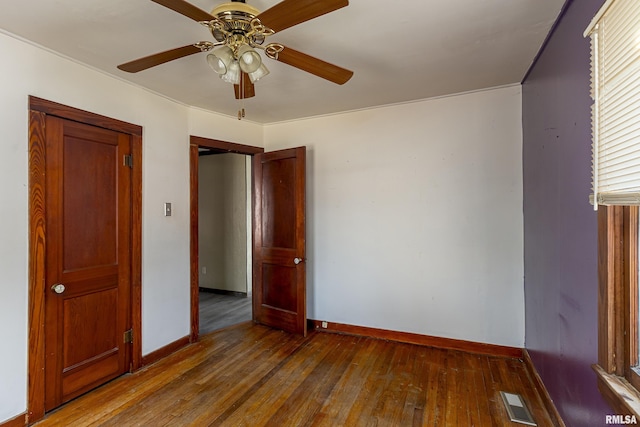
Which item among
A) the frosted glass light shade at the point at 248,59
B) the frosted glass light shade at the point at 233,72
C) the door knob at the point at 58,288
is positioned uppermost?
the frosted glass light shade at the point at 248,59

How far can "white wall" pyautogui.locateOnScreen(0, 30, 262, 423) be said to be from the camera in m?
1.97

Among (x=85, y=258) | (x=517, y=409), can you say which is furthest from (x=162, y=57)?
(x=517, y=409)

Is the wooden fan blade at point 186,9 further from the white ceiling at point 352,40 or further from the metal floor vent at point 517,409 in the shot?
the metal floor vent at point 517,409

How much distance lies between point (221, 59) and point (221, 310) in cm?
380

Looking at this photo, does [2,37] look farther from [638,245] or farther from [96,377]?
[638,245]

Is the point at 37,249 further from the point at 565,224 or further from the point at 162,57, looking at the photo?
the point at 565,224

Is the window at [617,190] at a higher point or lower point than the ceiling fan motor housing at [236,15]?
lower

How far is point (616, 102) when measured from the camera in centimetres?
115

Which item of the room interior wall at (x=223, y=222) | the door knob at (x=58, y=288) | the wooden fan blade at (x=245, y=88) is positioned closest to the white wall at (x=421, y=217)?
the wooden fan blade at (x=245, y=88)

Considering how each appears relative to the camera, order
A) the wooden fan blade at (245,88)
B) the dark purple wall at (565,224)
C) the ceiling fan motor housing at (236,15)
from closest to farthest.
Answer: the ceiling fan motor housing at (236,15), the dark purple wall at (565,224), the wooden fan blade at (245,88)

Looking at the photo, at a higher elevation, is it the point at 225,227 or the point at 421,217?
the point at 421,217

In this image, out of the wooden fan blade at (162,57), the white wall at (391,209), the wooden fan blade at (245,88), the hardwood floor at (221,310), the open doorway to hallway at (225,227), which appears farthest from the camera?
the open doorway to hallway at (225,227)

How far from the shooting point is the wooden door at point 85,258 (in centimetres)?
222

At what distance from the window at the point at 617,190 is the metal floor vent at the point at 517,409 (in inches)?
39.7
